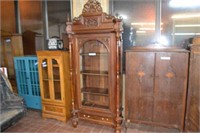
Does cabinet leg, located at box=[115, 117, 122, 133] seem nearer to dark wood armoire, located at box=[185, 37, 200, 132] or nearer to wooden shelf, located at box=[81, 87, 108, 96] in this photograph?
wooden shelf, located at box=[81, 87, 108, 96]

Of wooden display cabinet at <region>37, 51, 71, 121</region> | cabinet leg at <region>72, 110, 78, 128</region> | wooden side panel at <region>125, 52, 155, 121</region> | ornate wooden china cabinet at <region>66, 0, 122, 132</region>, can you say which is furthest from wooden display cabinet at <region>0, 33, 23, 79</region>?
wooden side panel at <region>125, 52, 155, 121</region>

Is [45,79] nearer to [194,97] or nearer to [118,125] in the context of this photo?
[118,125]

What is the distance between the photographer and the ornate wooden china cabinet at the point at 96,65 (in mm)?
2428

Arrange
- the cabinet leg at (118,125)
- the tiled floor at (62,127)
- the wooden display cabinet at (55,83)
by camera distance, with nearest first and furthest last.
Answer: the cabinet leg at (118,125) < the tiled floor at (62,127) < the wooden display cabinet at (55,83)

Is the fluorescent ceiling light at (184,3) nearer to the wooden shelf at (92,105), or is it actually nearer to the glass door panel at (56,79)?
the wooden shelf at (92,105)

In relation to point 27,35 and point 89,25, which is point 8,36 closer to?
point 27,35

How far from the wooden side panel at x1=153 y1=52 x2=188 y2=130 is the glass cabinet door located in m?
0.86

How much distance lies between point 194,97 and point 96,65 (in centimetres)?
165

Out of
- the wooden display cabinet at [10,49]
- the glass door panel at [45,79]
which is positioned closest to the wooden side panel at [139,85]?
the glass door panel at [45,79]

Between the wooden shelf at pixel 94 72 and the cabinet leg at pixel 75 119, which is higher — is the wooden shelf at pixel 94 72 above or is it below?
above

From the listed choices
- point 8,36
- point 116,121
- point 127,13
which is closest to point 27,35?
point 8,36

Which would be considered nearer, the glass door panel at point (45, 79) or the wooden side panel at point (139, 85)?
the wooden side panel at point (139, 85)

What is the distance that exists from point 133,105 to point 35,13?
125 inches

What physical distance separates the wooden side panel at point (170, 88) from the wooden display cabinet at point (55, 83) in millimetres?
1634
